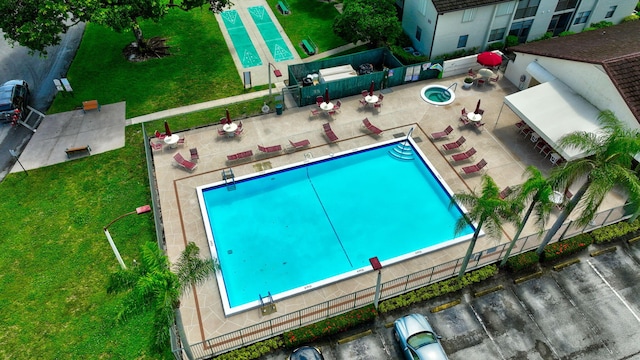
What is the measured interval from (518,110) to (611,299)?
1281cm

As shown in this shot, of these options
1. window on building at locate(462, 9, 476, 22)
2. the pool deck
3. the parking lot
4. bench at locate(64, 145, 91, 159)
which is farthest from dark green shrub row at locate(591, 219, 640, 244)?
bench at locate(64, 145, 91, 159)

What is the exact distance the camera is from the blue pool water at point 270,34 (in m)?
38.7

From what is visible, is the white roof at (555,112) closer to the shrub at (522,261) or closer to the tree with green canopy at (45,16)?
the shrub at (522,261)

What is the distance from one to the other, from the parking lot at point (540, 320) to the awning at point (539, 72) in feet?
45.4

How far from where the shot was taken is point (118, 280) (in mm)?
14641

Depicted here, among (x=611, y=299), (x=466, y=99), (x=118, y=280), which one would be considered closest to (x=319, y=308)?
(x=118, y=280)

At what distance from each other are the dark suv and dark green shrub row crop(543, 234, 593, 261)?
37096 millimetres

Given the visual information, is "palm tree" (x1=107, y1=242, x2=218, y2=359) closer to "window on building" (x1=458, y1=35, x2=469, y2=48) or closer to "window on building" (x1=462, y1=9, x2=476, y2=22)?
"window on building" (x1=462, y1=9, x2=476, y2=22)

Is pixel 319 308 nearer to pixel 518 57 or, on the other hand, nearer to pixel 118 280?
pixel 118 280

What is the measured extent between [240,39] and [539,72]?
86.6ft

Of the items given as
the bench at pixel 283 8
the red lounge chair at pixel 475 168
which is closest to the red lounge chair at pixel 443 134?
the red lounge chair at pixel 475 168

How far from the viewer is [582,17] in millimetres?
38625

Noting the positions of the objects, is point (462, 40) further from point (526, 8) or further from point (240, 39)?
point (240, 39)

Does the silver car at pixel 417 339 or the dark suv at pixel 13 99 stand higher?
the dark suv at pixel 13 99
